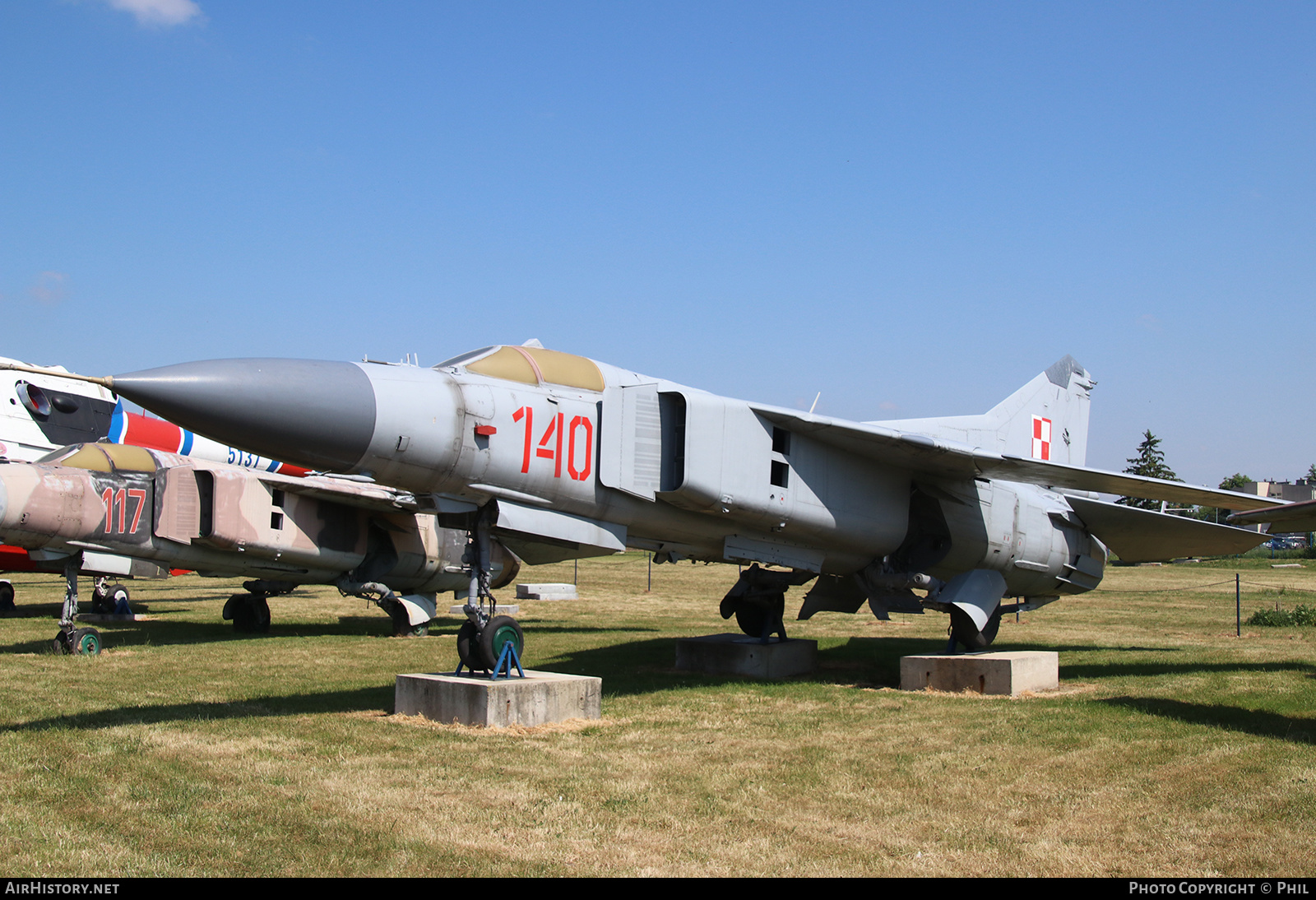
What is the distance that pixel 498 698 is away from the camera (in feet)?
25.7

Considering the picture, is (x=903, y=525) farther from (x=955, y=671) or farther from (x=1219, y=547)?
(x=1219, y=547)

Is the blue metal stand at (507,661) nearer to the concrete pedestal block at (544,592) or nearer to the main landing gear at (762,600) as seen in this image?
the main landing gear at (762,600)

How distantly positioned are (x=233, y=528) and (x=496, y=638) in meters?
7.24

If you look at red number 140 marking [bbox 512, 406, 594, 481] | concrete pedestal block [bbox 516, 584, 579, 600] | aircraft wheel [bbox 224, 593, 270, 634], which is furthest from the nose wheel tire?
concrete pedestal block [bbox 516, 584, 579, 600]

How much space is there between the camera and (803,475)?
33.4 feet

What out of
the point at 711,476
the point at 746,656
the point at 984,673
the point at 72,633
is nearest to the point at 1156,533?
the point at 984,673

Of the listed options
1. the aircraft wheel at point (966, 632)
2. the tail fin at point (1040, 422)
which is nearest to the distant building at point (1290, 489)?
the tail fin at point (1040, 422)

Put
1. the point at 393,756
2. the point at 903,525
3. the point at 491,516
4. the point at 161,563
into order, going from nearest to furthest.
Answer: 1. the point at 393,756
2. the point at 491,516
3. the point at 903,525
4. the point at 161,563

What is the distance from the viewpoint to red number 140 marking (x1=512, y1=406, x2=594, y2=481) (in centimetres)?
833

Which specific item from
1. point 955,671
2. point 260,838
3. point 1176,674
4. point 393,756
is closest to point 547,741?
point 393,756

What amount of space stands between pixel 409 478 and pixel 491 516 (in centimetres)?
86

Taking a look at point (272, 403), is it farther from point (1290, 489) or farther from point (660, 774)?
point (1290, 489)

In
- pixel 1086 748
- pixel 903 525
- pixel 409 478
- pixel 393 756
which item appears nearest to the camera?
pixel 393 756
